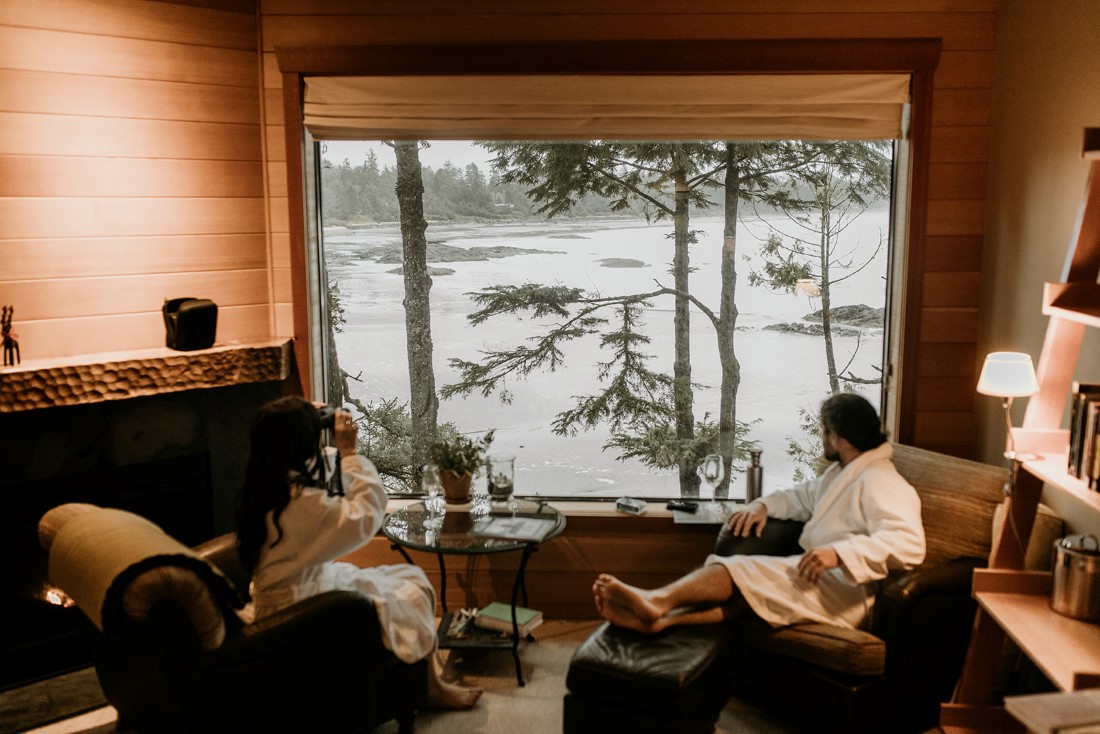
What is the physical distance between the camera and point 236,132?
12.1 feet

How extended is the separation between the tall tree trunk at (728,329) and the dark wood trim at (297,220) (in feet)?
5.77

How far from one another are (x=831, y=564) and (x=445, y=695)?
133 cm

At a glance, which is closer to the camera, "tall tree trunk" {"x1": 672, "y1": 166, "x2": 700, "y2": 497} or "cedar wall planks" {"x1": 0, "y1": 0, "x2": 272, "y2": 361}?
"cedar wall planks" {"x1": 0, "y1": 0, "x2": 272, "y2": 361}

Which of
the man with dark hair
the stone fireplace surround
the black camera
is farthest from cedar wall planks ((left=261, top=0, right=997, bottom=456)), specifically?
the black camera

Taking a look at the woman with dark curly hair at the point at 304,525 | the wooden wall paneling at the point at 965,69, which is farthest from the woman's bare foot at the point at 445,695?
the wooden wall paneling at the point at 965,69

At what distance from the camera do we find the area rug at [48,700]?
3.10m

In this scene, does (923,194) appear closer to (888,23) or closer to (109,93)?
(888,23)

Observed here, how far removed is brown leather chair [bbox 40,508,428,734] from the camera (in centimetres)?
234

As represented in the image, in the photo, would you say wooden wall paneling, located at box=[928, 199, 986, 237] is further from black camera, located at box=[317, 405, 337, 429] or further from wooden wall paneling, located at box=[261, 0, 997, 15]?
black camera, located at box=[317, 405, 337, 429]

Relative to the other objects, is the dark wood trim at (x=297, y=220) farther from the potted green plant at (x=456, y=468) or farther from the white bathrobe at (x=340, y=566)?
the white bathrobe at (x=340, y=566)

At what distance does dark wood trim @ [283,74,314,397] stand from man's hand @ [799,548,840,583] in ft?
6.75

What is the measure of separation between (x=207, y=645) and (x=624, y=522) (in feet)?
6.10

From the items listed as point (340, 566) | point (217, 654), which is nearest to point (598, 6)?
point (340, 566)

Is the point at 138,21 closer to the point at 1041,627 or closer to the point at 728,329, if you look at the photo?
the point at 728,329
